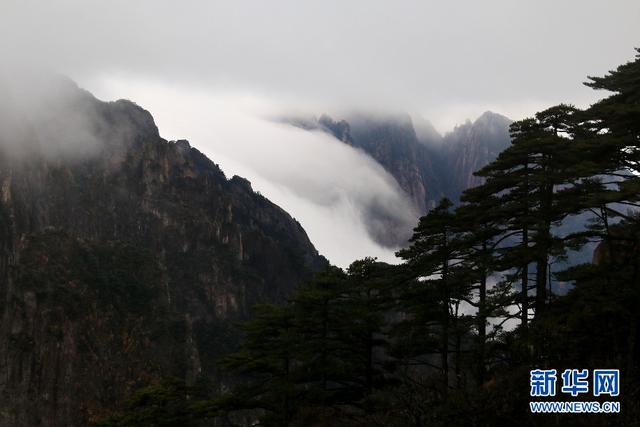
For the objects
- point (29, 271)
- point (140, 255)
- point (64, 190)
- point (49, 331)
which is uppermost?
point (64, 190)

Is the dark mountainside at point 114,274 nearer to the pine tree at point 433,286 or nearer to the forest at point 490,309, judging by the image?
the forest at point 490,309

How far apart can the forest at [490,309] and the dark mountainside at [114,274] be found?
85.9 metres

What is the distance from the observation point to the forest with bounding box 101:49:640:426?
14.5 meters

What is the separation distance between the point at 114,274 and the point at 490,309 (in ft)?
386

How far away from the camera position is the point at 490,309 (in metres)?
17.5

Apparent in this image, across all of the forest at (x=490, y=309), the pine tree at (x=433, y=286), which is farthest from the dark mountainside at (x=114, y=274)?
the pine tree at (x=433, y=286)

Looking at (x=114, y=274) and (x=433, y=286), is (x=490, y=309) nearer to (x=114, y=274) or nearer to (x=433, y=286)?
(x=433, y=286)

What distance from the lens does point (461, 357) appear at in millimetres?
18766

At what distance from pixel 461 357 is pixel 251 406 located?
11046 mm

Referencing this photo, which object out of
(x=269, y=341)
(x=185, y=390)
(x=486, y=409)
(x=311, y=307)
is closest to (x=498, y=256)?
(x=486, y=409)

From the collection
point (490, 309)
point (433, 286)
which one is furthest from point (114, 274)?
point (490, 309)

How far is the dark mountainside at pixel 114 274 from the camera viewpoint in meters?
104

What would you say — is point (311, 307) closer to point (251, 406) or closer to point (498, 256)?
point (251, 406)

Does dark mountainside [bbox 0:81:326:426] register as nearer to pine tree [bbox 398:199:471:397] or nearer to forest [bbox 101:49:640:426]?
forest [bbox 101:49:640:426]
